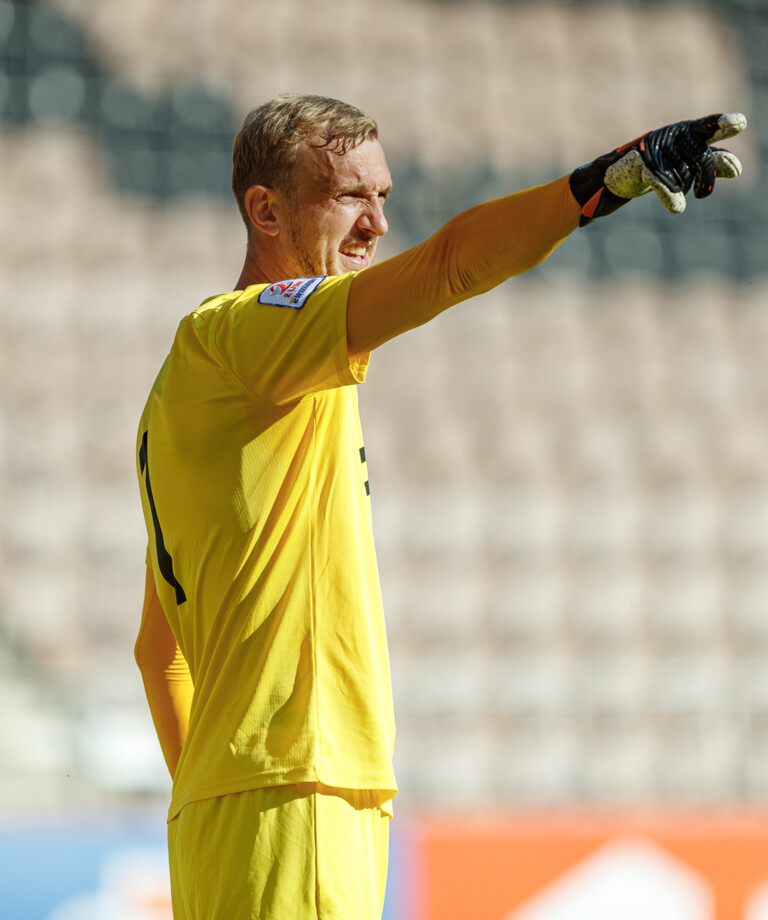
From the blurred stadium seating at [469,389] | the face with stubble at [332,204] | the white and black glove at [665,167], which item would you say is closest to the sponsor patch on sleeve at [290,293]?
the face with stubble at [332,204]

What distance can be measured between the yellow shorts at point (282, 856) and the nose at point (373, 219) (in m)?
0.83

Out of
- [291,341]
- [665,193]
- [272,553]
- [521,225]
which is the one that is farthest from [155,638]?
[665,193]

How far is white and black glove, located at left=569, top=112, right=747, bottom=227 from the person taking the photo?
4.90ft

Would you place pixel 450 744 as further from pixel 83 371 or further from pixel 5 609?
pixel 83 371

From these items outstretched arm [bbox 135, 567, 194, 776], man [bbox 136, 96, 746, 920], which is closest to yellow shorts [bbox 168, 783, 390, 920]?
man [bbox 136, 96, 746, 920]

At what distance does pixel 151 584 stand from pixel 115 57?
7538mm

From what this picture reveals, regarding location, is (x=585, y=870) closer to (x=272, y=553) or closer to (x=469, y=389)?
(x=272, y=553)

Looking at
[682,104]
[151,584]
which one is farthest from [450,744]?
[151,584]

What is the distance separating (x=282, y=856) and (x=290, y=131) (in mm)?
1045

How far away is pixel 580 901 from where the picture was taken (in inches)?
188

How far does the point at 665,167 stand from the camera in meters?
1.50

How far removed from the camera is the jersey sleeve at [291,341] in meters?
1.63

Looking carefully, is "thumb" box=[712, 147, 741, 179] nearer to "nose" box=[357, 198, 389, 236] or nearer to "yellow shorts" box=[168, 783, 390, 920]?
"nose" box=[357, 198, 389, 236]

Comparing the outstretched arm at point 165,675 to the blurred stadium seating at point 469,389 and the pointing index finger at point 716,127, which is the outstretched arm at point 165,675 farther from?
the blurred stadium seating at point 469,389
